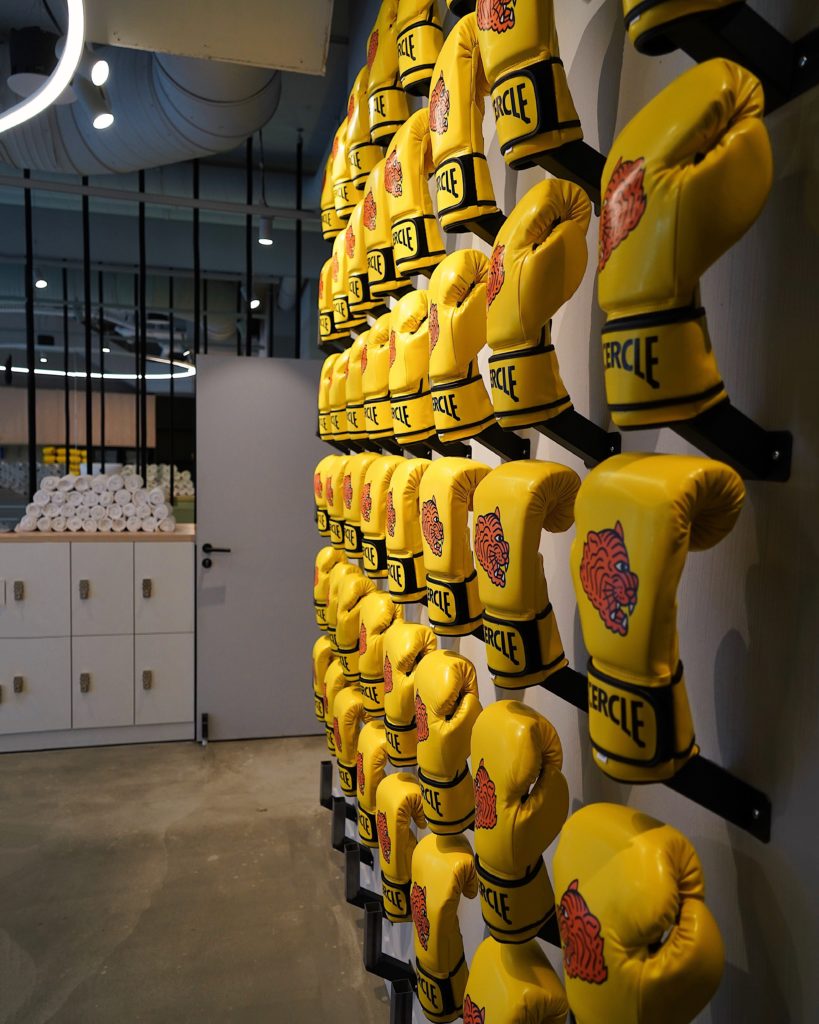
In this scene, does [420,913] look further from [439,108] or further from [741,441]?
[439,108]

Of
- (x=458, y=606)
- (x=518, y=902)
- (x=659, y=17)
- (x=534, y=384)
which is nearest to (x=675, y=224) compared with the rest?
(x=659, y=17)

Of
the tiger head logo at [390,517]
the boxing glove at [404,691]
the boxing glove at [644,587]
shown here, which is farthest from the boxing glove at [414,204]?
the boxing glove at [644,587]

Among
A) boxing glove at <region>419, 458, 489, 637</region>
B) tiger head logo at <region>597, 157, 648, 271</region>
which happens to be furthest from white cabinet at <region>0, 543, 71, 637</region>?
tiger head logo at <region>597, 157, 648, 271</region>

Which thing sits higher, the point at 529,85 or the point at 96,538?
the point at 529,85

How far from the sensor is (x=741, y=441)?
805mm

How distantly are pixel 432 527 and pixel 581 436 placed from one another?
0.40 m

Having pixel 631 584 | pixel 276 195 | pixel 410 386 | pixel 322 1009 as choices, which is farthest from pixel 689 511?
pixel 276 195

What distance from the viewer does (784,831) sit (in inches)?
32.5

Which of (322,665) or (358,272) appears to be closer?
(358,272)

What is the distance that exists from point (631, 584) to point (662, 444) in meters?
0.33

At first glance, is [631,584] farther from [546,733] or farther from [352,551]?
[352,551]

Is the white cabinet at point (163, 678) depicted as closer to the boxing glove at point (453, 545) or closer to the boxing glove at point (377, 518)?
the boxing glove at point (377, 518)

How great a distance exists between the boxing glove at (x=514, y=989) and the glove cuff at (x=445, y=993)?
254 millimetres

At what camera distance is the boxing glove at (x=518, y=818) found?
1.12 m
